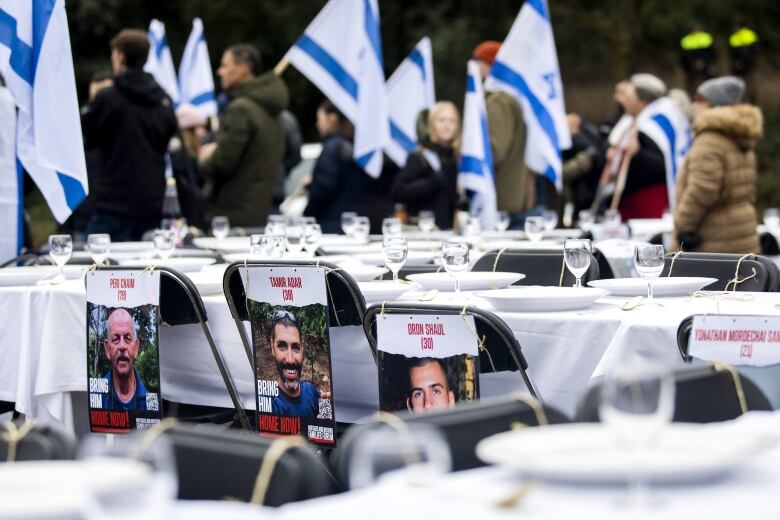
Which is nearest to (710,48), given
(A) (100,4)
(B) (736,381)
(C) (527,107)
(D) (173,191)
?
(C) (527,107)

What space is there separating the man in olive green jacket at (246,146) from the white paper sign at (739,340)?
290 inches

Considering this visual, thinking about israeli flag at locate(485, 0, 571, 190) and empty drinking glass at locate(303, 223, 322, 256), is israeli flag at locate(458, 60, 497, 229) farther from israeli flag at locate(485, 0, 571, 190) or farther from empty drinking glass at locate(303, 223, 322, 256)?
empty drinking glass at locate(303, 223, 322, 256)

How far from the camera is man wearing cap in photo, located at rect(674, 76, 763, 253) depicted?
312 inches

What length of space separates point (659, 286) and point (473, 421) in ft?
8.02

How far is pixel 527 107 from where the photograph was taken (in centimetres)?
1045

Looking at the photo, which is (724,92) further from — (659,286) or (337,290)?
(337,290)

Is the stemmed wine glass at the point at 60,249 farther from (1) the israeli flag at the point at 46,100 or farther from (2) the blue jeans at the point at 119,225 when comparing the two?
(2) the blue jeans at the point at 119,225

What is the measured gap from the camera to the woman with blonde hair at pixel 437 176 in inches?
419

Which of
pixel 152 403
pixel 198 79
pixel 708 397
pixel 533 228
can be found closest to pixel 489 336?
pixel 708 397

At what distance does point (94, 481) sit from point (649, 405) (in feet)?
2.22

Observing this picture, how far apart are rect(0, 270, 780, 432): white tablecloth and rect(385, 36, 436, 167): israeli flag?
8.10 meters

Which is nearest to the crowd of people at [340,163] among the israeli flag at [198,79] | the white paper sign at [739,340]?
the israeli flag at [198,79]

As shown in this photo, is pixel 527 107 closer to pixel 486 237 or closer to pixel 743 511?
pixel 486 237

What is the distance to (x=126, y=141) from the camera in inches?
342
